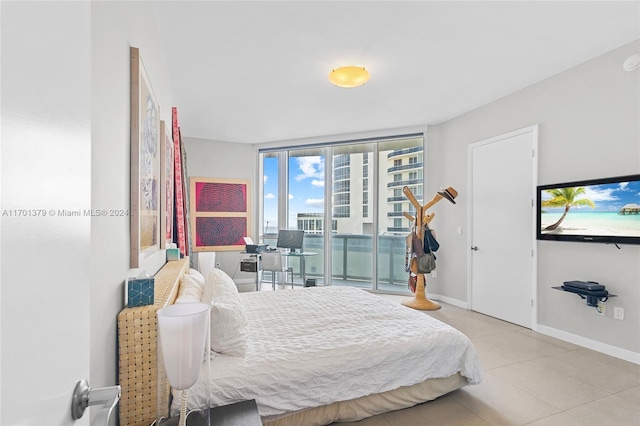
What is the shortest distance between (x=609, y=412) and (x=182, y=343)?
272 centimetres

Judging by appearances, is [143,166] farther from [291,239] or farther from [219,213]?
[219,213]

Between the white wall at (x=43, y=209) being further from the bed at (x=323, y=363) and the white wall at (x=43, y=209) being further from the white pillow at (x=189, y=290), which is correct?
the white pillow at (x=189, y=290)

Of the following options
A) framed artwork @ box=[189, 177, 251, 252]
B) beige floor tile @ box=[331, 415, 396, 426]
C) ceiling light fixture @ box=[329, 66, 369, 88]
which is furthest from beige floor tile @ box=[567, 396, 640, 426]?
framed artwork @ box=[189, 177, 251, 252]

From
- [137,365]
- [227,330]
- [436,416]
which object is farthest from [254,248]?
[137,365]

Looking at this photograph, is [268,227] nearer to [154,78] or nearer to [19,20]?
[154,78]

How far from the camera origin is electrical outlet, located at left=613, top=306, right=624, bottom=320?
279 centimetres

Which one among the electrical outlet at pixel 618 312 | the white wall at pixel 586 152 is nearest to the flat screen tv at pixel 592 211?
the white wall at pixel 586 152

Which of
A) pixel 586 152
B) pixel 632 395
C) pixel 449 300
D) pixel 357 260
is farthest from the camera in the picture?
pixel 357 260

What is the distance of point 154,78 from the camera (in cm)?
232

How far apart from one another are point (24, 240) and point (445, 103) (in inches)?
177

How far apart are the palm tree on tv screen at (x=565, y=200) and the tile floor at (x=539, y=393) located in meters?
1.31

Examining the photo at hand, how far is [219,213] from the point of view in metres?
5.76

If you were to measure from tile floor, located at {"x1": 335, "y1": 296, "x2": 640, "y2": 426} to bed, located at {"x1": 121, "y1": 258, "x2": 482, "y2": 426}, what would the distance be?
0.38 ft

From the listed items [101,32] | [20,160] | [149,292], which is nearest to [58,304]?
[20,160]
